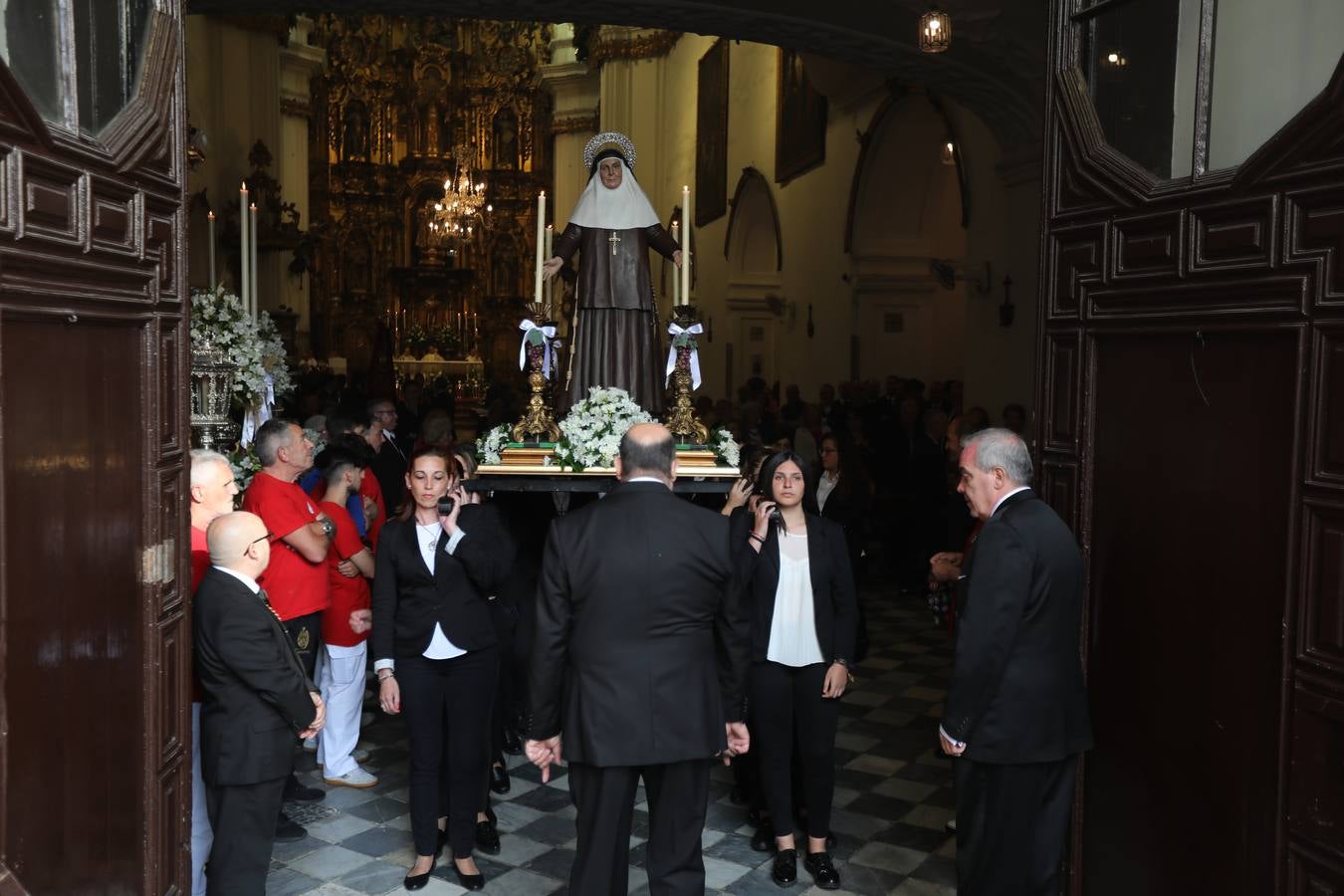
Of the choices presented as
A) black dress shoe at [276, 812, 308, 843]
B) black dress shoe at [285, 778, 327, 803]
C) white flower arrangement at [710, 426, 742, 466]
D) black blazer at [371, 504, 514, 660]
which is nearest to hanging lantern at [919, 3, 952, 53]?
white flower arrangement at [710, 426, 742, 466]

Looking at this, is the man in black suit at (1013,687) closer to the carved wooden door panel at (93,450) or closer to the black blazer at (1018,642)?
the black blazer at (1018,642)

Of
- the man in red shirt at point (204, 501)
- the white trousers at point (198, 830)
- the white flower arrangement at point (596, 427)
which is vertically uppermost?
the white flower arrangement at point (596, 427)

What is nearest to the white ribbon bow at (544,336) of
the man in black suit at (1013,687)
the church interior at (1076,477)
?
the church interior at (1076,477)

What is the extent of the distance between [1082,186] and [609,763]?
8.47ft

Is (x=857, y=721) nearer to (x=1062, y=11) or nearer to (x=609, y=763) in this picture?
(x=609, y=763)

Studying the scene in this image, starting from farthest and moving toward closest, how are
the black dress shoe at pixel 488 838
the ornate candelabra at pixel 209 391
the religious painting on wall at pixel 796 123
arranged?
the religious painting on wall at pixel 796 123
the ornate candelabra at pixel 209 391
the black dress shoe at pixel 488 838

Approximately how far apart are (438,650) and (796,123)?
13.2m

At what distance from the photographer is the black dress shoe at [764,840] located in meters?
5.20

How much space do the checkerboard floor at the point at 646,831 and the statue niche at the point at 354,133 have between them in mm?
26922

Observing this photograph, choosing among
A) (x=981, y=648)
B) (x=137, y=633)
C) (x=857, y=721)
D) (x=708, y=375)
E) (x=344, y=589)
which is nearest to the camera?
(x=137, y=633)

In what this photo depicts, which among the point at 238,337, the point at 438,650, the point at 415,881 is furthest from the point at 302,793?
the point at 238,337

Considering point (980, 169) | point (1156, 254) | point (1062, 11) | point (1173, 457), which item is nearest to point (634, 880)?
point (1173, 457)

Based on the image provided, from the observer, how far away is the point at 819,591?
4898mm

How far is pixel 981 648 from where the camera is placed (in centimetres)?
373
